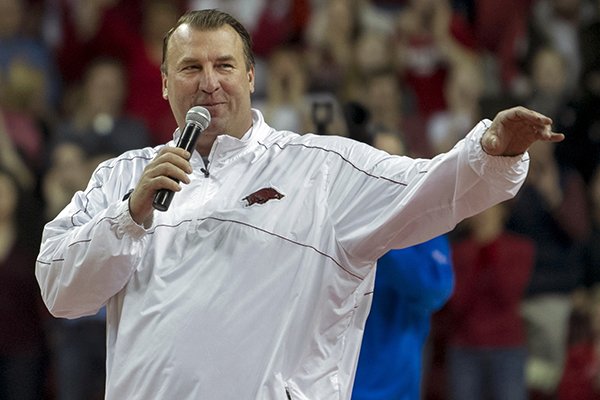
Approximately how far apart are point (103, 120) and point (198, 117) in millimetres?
5623

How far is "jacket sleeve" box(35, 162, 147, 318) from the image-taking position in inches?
142

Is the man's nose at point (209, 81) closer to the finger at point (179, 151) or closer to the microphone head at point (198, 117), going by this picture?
the microphone head at point (198, 117)

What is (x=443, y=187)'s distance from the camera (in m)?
3.51

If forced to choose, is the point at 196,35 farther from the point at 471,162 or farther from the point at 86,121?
the point at 86,121

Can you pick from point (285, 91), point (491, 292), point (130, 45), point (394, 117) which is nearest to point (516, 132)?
point (491, 292)

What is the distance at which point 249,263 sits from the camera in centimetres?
371

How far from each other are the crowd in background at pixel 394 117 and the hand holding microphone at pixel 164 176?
401cm

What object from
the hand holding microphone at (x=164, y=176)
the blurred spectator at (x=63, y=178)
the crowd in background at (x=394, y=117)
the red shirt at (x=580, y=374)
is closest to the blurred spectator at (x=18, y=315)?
the crowd in background at (x=394, y=117)

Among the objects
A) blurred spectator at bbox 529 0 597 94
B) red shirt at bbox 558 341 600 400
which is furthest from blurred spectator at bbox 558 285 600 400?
blurred spectator at bbox 529 0 597 94

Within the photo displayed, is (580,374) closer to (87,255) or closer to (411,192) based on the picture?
(411,192)

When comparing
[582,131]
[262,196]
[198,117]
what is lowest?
[262,196]

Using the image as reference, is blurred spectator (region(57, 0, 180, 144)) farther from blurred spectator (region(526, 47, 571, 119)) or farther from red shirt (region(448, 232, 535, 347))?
blurred spectator (region(526, 47, 571, 119))

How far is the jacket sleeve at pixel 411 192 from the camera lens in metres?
3.42

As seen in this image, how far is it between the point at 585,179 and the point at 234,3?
3.03 metres
